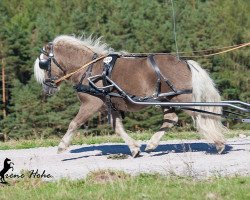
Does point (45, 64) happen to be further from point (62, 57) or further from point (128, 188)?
point (128, 188)

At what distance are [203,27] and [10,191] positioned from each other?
49.4 m

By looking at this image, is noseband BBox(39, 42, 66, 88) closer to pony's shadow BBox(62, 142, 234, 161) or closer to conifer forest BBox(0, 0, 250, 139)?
pony's shadow BBox(62, 142, 234, 161)

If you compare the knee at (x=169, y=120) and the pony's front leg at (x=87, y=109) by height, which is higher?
A: the pony's front leg at (x=87, y=109)

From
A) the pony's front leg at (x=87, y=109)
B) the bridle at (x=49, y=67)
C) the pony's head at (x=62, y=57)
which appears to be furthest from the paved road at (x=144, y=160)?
the pony's head at (x=62, y=57)

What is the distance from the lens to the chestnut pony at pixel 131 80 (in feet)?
36.3

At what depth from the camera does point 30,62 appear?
193 feet

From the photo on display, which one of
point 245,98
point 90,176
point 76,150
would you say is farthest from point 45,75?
point 245,98

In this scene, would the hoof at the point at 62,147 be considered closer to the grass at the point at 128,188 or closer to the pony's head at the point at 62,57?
the pony's head at the point at 62,57

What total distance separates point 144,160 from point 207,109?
1.46 meters

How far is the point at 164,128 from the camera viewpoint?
11.6m

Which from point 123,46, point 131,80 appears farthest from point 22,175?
point 123,46

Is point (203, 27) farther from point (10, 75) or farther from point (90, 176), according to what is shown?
point (90, 176)

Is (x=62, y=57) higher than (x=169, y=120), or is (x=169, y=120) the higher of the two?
(x=62, y=57)

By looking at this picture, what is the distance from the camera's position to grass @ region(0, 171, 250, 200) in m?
7.18
